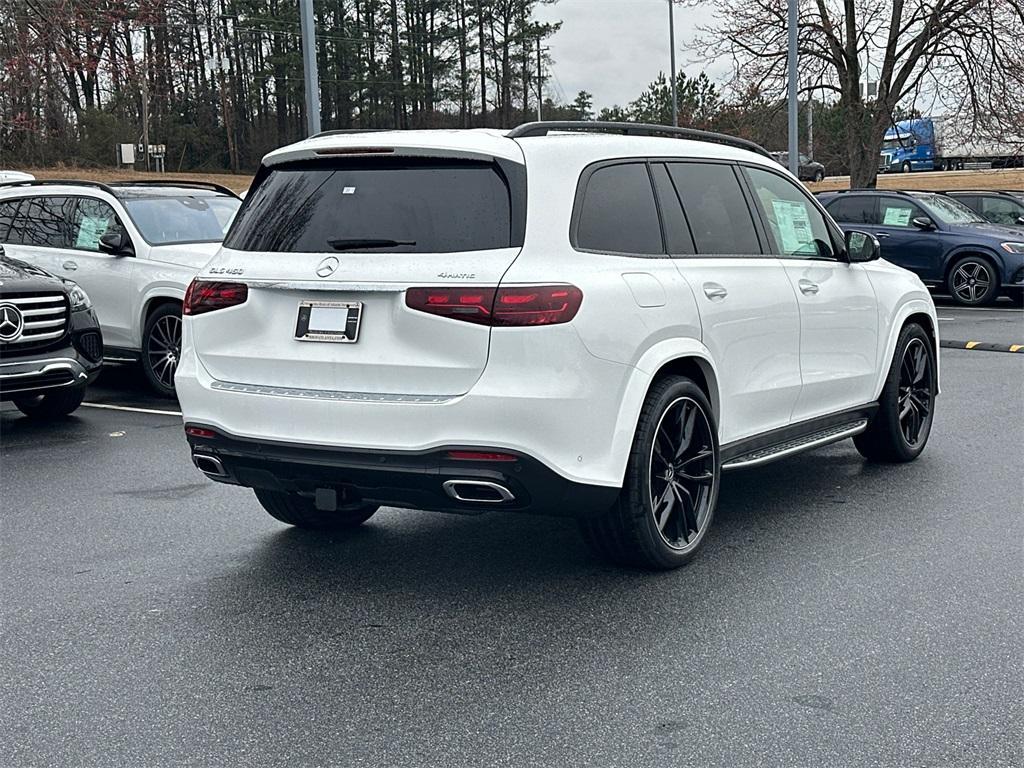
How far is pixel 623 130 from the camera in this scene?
227 inches

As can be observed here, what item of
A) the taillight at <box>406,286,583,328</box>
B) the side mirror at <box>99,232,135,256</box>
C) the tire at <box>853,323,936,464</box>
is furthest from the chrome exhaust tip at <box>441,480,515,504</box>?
the side mirror at <box>99,232,135,256</box>

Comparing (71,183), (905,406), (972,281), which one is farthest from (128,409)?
(972,281)

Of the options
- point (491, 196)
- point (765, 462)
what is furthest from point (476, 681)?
point (765, 462)

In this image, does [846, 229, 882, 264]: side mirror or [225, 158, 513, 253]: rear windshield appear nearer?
[225, 158, 513, 253]: rear windshield

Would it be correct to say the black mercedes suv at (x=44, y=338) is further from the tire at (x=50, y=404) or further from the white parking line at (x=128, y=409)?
the white parking line at (x=128, y=409)

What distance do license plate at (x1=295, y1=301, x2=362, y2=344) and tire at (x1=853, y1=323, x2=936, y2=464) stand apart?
3.63m

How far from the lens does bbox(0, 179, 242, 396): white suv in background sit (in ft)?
35.3

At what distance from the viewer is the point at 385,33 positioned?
66.1 meters

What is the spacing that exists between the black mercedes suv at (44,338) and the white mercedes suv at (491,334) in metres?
3.93

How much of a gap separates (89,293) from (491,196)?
287 inches

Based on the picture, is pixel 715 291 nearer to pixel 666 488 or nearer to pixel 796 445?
pixel 666 488

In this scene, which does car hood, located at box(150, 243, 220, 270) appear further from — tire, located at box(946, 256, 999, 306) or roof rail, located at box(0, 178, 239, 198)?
tire, located at box(946, 256, 999, 306)

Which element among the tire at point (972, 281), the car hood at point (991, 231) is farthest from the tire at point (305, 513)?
the car hood at point (991, 231)

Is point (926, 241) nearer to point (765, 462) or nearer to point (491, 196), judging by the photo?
point (765, 462)
